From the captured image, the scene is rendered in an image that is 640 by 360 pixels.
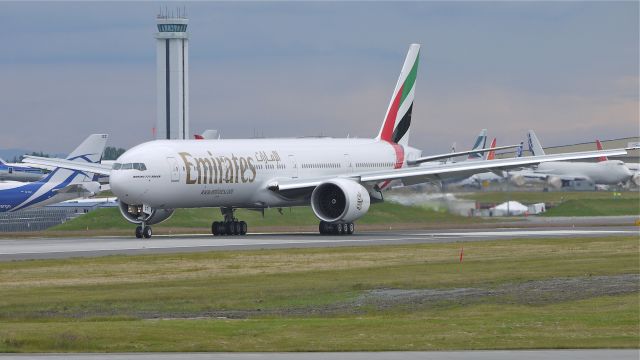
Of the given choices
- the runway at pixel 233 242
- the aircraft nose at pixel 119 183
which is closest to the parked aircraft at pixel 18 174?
the runway at pixel 233 242

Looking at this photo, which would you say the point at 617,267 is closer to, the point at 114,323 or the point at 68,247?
the point at 114,323

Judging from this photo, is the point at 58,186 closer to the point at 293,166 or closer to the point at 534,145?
the point at 293,166

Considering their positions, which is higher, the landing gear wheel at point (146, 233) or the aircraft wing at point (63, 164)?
the aircraft wing at point (63, 164)

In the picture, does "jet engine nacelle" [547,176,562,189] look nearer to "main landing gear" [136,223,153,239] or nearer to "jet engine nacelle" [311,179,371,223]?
"jet engine nacelle" [311,179,371,223]

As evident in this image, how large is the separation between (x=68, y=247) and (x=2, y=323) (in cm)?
2289

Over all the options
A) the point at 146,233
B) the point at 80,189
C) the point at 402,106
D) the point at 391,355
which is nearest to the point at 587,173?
the point at 402,106

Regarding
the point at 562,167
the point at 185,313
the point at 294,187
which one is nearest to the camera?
the point at 185,313

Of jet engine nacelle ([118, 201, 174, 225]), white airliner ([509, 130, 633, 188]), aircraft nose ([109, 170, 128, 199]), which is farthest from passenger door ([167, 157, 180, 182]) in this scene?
white airliner ([509, 130, 633, 188])

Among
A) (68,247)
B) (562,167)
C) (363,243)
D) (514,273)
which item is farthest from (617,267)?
(562,167)

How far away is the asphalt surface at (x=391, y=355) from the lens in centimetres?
1914

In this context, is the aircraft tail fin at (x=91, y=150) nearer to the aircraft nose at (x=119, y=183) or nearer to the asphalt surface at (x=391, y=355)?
the aircraft nose at (x=119, y=183)

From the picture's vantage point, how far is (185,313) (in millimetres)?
26859

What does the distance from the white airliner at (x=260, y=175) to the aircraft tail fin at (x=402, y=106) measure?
2427 millimetres

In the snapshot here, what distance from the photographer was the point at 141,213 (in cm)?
5466
